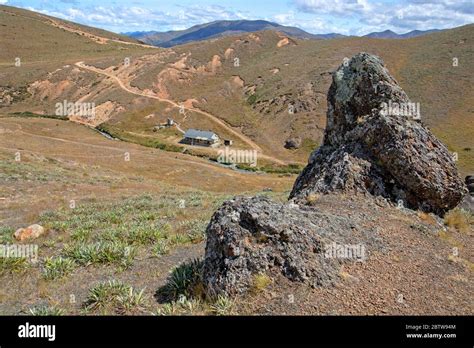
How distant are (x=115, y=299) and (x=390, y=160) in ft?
34.8

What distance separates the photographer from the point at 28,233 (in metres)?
18.0

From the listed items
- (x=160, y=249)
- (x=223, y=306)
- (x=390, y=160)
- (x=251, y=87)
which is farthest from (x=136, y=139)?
(x=223, y=306)

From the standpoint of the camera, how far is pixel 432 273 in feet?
37.4

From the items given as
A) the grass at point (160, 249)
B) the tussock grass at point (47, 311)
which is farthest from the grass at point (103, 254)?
the tussock grass at point (47, 311)

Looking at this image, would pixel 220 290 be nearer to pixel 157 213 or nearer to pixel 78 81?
pixel 157 213

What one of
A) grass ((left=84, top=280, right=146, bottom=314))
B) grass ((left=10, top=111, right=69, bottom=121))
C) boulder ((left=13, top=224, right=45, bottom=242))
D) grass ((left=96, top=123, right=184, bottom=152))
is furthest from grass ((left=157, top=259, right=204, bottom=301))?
grass ((left=10, top=111, right=69, bottom=121))

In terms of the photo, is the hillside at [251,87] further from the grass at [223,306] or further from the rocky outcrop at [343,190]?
the grass at [223,306]

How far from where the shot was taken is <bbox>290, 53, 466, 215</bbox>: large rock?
15383mm

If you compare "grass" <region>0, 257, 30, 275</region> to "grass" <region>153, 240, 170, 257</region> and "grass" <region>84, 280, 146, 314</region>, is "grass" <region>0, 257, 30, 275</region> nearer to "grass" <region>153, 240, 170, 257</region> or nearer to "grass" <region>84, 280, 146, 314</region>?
"grass" <region>84, 280, 146, 314</region>

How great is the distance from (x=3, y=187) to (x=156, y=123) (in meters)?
84.2

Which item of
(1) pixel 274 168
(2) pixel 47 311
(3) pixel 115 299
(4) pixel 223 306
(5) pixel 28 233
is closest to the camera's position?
(4) pixel 223 306

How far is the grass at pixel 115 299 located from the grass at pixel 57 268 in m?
2.45

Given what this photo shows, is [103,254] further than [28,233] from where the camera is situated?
No

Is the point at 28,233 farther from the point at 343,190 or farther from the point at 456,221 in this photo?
the point at 456,221
